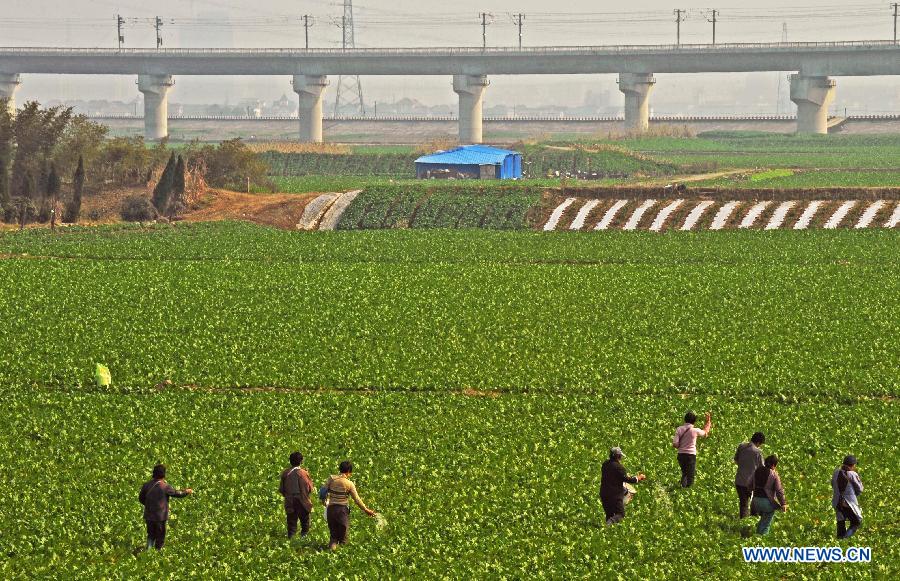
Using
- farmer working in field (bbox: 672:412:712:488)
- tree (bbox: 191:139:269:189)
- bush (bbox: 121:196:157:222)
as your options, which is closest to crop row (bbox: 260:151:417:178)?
tree (bbox: 191:139:269:189)

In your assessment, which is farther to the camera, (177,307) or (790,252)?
(790,252)

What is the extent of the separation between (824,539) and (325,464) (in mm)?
11047

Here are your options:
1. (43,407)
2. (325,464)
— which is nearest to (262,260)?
(43,407)

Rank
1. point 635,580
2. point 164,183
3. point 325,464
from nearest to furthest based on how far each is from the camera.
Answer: point 635,580, point 325,464, point 164,183

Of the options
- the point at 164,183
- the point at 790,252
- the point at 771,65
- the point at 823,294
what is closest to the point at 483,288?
the point at 823,294

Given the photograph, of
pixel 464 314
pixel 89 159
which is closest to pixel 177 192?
pixel 89 159

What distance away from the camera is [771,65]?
188250mm

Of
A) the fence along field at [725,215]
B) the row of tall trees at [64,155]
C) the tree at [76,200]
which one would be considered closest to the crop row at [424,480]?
the fence along field at [725,215]

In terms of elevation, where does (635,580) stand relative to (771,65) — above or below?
below

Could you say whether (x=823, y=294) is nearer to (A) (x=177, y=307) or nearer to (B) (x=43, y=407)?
(A) (x=177, y=307)

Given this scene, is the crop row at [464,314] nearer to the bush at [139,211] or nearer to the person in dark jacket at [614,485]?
the person in dark jacket at [614,485]

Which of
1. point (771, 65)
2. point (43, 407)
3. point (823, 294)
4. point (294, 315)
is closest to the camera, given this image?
point (43, 407)

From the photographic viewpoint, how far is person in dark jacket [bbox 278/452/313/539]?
25922 mm

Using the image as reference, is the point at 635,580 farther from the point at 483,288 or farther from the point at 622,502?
the point at 483,288
